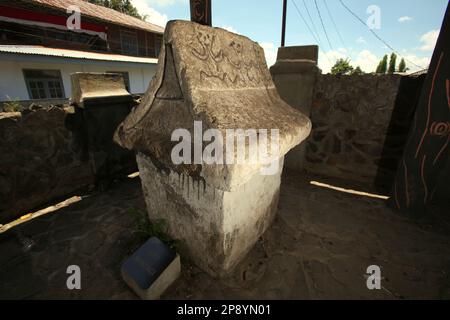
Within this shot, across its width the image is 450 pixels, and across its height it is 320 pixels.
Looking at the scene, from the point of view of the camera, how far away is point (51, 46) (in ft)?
38.8

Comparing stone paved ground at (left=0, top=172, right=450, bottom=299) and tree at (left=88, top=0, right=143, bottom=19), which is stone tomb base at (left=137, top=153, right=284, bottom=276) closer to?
stone paved ground at (left=0, top=172, right=450, bottom=299)

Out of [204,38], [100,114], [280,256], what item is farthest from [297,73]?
[100,114]

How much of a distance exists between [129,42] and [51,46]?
17.9 feet

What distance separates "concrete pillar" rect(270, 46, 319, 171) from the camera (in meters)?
3.97

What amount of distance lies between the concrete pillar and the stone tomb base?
2.33 metres

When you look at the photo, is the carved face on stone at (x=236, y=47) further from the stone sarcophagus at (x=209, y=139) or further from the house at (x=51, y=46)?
the house at (x=51, y=46)

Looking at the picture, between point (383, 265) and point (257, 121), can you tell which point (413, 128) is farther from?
point (257, 121)

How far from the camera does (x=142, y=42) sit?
17.0 metres

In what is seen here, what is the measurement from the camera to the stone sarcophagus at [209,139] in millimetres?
1521

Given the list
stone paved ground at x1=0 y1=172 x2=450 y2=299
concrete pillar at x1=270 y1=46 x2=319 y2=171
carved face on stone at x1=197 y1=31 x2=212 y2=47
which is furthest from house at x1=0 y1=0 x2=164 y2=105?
carved face on stone at x1=197 y1=31 x2=212 y2=47

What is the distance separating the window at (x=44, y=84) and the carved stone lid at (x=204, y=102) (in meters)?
12.2

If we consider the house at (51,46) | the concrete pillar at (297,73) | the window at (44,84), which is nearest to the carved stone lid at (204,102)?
the concrete pillar at (297,73)

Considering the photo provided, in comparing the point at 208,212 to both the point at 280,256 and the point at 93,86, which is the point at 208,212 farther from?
the point at 93,86

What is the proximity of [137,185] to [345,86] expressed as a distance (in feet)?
13.6
